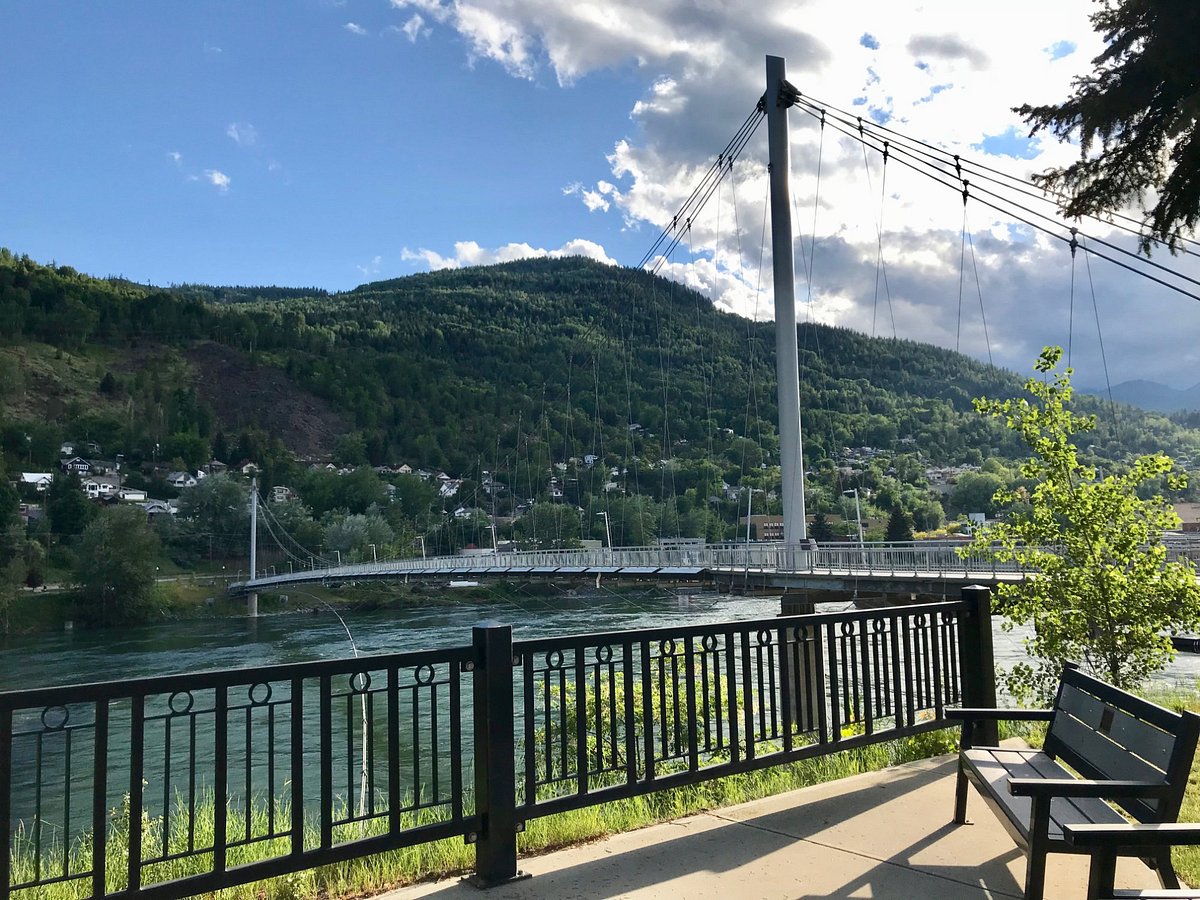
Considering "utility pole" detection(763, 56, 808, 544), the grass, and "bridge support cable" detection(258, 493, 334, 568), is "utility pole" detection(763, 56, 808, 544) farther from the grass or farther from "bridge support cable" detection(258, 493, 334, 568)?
"bridge support cable" detection(258, 493, 334, 568)

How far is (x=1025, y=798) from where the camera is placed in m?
2.65

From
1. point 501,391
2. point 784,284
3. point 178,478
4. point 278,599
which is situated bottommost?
point 278,599

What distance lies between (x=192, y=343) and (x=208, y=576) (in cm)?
7006

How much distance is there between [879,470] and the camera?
53.1 metres

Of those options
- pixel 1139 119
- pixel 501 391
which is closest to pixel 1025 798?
pixel 1139 119

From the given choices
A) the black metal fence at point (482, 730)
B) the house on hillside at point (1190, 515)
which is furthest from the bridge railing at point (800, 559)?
the house on hillside at point (1190, 515)

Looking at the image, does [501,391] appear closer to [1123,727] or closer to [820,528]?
[820,528]

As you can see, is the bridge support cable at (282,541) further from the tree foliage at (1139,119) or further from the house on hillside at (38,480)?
the tree foliage at (1139,119)

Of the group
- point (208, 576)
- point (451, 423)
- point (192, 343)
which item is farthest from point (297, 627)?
point (192, 343)

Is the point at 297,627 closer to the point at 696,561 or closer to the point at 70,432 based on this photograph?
the point at 696,561

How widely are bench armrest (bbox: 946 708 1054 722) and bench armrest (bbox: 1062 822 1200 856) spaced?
1162 millimetres

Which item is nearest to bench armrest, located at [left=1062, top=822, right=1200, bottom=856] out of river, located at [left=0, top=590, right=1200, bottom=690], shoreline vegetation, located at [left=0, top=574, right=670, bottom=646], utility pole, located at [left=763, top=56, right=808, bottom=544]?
utility pole, located at [left=763, top=56, right=808, bottom=544]

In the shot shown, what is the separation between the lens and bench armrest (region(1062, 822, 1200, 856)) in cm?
196

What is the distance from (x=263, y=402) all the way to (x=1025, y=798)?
4810 inches
